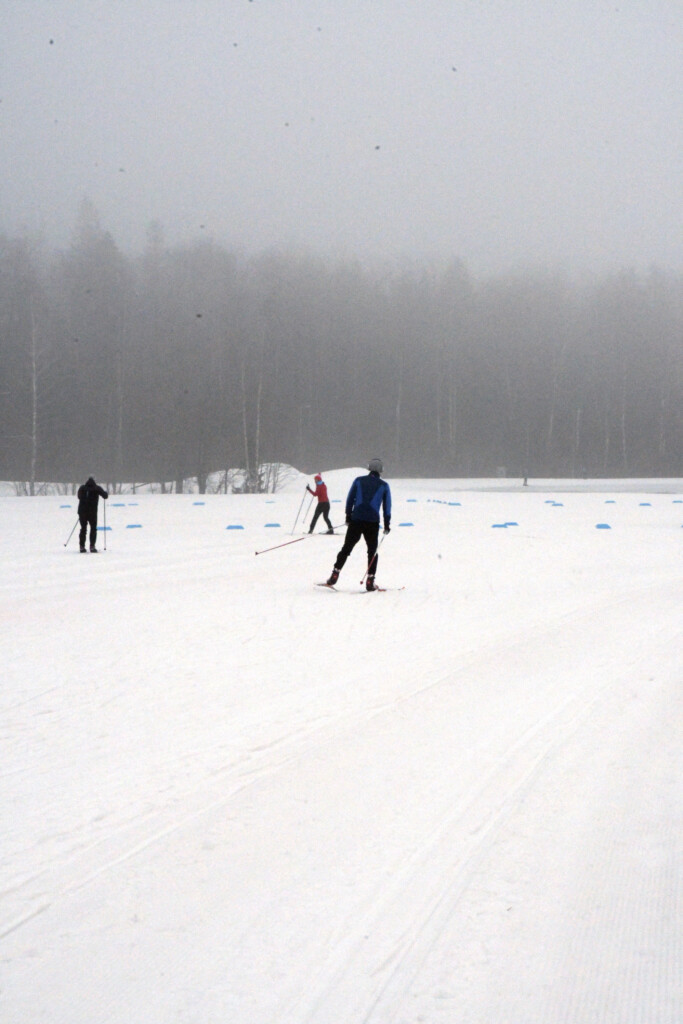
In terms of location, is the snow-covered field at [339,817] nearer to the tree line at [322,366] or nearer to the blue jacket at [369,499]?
the blue jacket at [369,499]

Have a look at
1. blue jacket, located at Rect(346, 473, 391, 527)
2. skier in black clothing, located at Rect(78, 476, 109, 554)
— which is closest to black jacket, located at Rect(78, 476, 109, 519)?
skier in black clothing, located at Rect(78, 476, 109, 554)

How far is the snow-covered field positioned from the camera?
2660 mm

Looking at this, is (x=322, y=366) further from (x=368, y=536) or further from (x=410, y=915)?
(x=410, y=915)

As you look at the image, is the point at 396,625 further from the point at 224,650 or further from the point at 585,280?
the point at 585,280

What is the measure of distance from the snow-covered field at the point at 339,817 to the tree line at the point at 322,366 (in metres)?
36.9

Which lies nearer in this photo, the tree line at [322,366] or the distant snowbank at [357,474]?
the distant snowbank at [357,474]

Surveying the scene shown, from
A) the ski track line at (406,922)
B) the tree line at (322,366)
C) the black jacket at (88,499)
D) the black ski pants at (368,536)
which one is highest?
the tree line at (322,366)

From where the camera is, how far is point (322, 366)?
65625mm

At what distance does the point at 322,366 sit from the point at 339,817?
63.1 metres

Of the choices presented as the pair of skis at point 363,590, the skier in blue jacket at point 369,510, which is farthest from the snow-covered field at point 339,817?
the skier in blue jacket at point 369,510

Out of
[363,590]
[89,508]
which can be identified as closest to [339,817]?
[363,590]

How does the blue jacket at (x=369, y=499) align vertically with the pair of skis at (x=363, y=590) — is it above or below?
above

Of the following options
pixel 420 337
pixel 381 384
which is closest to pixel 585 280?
pixel 420 337

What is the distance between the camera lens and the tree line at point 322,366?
156ft
